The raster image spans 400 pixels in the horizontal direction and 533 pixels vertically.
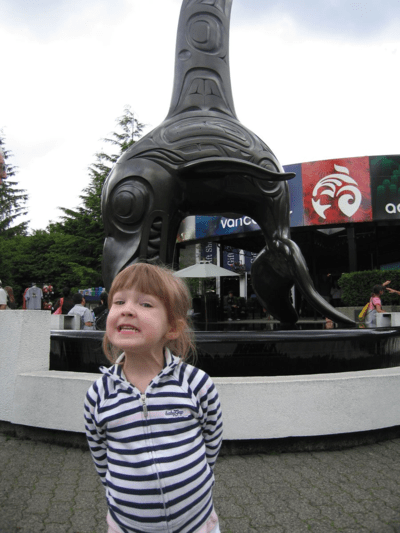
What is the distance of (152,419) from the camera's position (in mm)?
1402

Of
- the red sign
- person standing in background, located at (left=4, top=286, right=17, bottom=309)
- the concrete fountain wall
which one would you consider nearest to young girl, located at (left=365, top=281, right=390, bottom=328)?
the concrete fountain wall

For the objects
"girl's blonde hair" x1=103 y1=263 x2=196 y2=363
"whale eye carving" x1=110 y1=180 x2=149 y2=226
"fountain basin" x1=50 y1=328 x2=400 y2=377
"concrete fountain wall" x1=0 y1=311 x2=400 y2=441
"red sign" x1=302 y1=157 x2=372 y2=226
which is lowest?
"concrete fountain wall" x1=0 y1=311 x2=400 y2=441

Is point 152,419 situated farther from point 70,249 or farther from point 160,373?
point 70,249

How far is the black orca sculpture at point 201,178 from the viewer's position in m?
4.75

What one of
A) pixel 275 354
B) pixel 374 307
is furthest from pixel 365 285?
pixel 275 354

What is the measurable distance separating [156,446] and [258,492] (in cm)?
164

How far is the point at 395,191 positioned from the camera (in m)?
16.2

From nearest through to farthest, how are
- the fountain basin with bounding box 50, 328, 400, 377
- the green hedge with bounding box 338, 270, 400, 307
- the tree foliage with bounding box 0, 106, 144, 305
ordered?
the fountain basin with bounding box 50, 328, 400, 377, the green hedge with bounding box 338, 270, 400, 307, the tree foliage with bounding box 0, 106, 144, 305

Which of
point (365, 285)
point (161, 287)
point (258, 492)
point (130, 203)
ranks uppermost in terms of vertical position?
point (130, 203)

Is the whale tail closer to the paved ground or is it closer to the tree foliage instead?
the paved ground

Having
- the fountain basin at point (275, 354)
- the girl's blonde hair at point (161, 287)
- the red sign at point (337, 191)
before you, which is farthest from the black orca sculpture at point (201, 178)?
the red sign at point (337, 191)

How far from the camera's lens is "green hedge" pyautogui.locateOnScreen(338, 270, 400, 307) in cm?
1327

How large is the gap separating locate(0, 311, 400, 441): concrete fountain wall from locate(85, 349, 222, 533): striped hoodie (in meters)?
1.97

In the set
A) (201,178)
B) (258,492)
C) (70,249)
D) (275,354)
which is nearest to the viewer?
→ (258,492)
